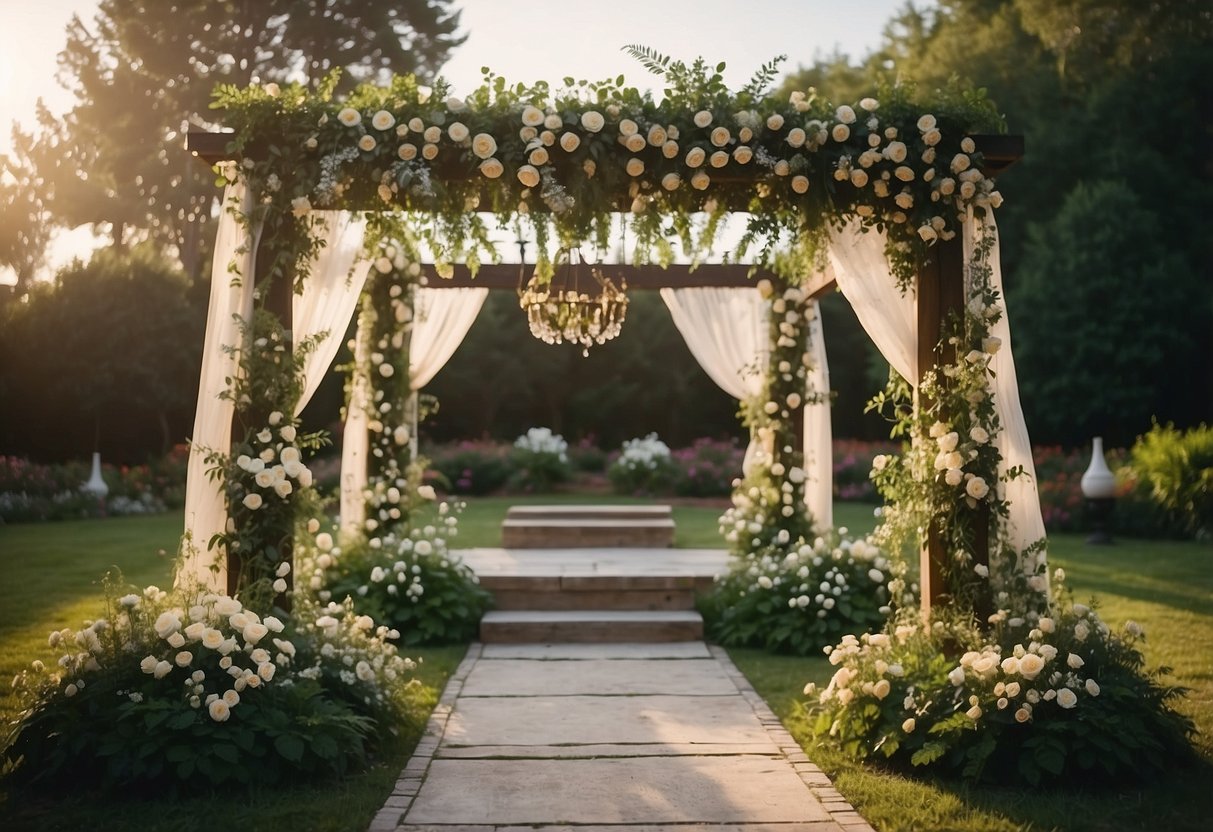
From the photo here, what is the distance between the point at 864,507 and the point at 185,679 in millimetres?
12469

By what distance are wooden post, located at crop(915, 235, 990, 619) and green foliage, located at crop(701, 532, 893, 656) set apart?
6.11 ft

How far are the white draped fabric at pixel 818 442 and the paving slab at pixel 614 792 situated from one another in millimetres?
4073

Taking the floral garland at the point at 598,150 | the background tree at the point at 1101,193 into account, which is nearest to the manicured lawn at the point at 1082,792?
the floral garland at the point at 598,150

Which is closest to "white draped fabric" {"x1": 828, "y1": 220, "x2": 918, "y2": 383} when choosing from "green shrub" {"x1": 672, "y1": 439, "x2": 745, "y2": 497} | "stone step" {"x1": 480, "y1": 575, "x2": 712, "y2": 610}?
"stone step" {"x1": 480, "y1": 575, "x2": 712, "y2": 610}

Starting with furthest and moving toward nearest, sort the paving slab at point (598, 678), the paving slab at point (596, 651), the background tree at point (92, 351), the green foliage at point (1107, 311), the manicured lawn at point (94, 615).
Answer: the green foliage at point (1107, 311), the background tree at point (92, 351), the paving slab at point (596, 651), the paving slab at point (598, 678), the manicured lawn at point (94, 615)

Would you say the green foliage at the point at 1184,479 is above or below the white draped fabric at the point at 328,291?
below

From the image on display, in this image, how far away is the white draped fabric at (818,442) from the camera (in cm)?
824

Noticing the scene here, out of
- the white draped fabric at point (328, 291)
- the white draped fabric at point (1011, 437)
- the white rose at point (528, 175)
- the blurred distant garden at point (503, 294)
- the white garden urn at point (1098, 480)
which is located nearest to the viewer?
the white rose at point (528, 175)

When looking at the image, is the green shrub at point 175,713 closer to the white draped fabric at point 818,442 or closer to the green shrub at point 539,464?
the white draped fabric at point 818,442

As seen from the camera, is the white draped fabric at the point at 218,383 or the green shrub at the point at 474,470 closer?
the white draped fabric at the point at 218,383

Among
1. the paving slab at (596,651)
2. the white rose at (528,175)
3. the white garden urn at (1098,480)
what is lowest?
the paving slab at (596,651)

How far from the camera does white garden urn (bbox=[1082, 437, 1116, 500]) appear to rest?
37.7 ft

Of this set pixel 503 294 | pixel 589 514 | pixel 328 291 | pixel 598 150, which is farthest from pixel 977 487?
pixel 503 294

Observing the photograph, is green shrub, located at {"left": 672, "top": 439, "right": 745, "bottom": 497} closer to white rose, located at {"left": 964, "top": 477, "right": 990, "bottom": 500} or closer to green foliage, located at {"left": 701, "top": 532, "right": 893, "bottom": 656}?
green foliage, located at {"left": 701, "top": 532, "right": 893, "bottom": 656}
